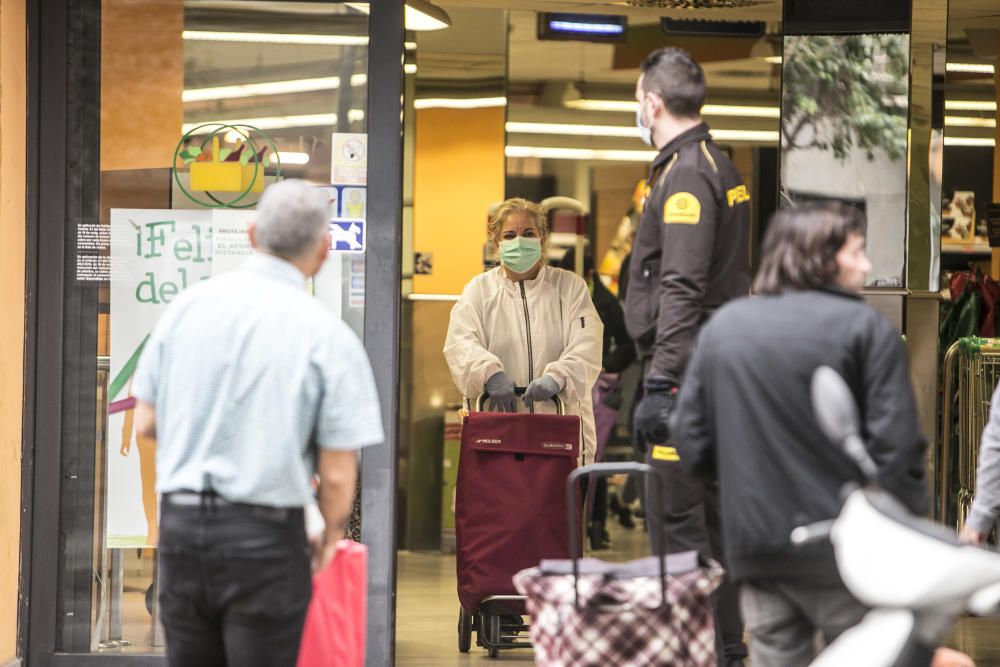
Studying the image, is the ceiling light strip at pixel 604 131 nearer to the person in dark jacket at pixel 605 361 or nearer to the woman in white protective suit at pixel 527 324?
the person in dark jacket at pixel 605 361

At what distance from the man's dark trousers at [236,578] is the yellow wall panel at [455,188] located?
21.2ft

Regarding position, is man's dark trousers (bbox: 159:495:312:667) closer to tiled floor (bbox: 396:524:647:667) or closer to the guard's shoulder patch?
the guard's shoulder patch

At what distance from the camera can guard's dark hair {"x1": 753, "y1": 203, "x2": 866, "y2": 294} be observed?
3398mm

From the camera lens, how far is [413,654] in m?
6.07

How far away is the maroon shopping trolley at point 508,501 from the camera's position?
5891mm

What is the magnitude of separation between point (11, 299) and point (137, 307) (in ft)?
1.39

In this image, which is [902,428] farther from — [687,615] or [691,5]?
[691,5]

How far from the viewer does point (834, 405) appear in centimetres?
301

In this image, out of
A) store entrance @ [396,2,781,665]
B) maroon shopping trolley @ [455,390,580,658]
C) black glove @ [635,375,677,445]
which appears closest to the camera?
black glove @ [635,375,677,445]

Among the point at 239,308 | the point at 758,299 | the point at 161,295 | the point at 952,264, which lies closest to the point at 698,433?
the point at 758,299

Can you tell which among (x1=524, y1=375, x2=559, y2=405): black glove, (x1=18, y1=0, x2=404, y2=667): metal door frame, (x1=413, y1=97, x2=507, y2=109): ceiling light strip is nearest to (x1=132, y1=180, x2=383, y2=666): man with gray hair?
(x1=18, y1=0, x2=404, y2=667): metal door frame

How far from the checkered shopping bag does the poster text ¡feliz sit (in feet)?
6.99

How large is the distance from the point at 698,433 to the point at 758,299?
1.19 feet

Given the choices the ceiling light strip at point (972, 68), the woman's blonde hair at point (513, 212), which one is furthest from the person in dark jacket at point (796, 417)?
the ceiling light strip at point (972, 68)
